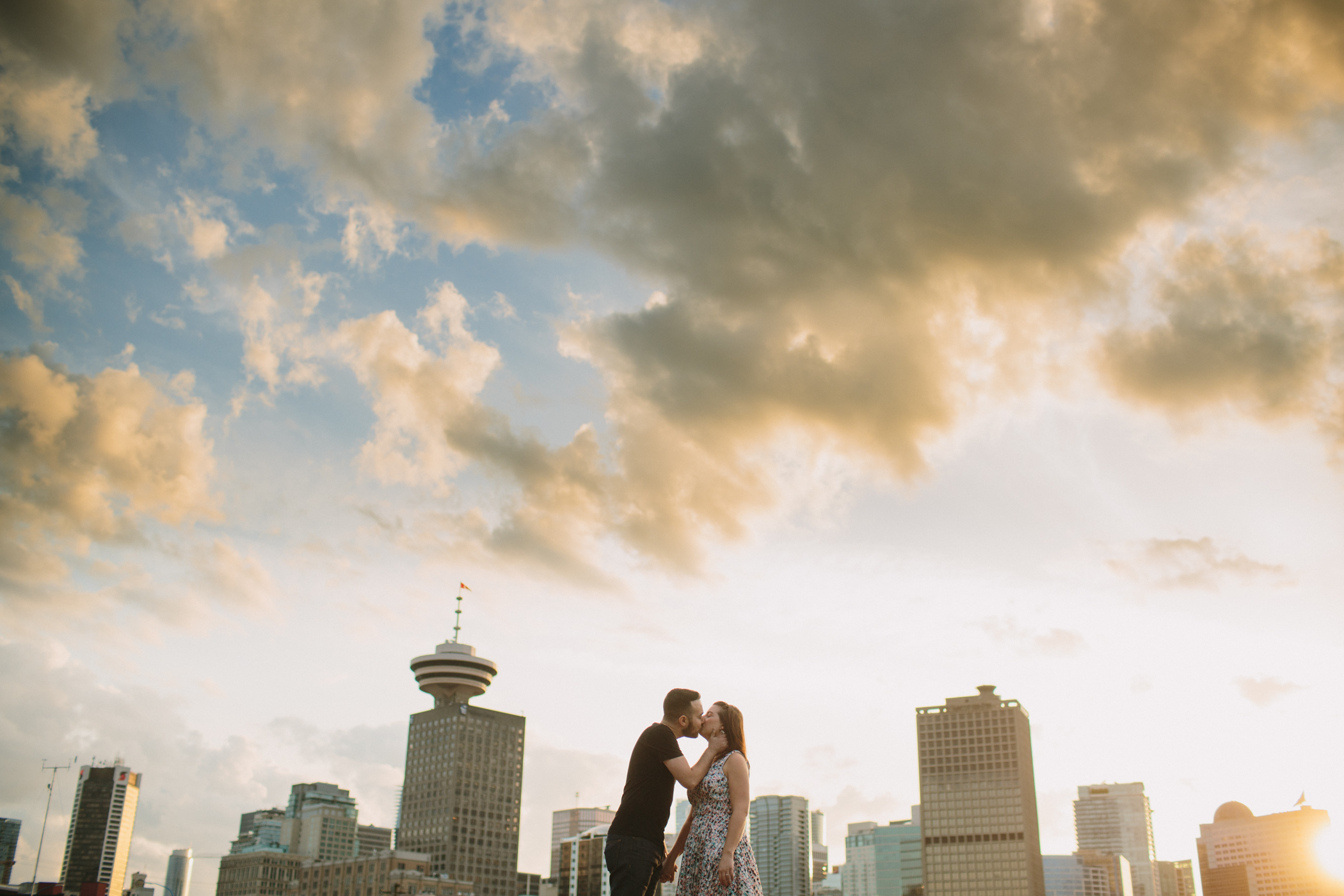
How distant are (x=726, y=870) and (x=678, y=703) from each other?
5.98 ft

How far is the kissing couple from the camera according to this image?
34.1 feet

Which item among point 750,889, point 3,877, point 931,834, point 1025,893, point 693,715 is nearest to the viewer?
point 750,889

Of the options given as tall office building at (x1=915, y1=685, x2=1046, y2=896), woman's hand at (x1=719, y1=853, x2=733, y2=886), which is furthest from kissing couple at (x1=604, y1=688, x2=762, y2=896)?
tall office building at (x1=915, y1=685, x2=1046, y2=896)

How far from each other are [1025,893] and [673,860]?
627ft

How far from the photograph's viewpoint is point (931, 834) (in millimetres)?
188750

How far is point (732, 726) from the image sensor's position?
1091 cm

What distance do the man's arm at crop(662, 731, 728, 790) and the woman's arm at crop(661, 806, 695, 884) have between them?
35 centimetres

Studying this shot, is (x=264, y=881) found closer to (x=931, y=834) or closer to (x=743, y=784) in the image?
(x=931, y=834)

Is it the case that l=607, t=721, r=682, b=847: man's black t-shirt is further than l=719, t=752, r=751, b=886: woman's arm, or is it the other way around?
l=607, t=721, r=682, b=847: man's black t-shirt

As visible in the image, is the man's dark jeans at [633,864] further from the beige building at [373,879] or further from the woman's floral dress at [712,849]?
the beige building at [373,879]

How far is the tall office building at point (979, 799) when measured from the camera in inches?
7077

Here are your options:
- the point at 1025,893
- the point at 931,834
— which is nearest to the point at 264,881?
the point at 931,834

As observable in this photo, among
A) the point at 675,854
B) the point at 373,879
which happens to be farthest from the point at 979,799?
the point at 675,854

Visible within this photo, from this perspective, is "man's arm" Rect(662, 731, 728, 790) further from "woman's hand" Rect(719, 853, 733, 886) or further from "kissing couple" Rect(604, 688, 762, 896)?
"woman's hand" Rect(719, 853, 733, 886)
